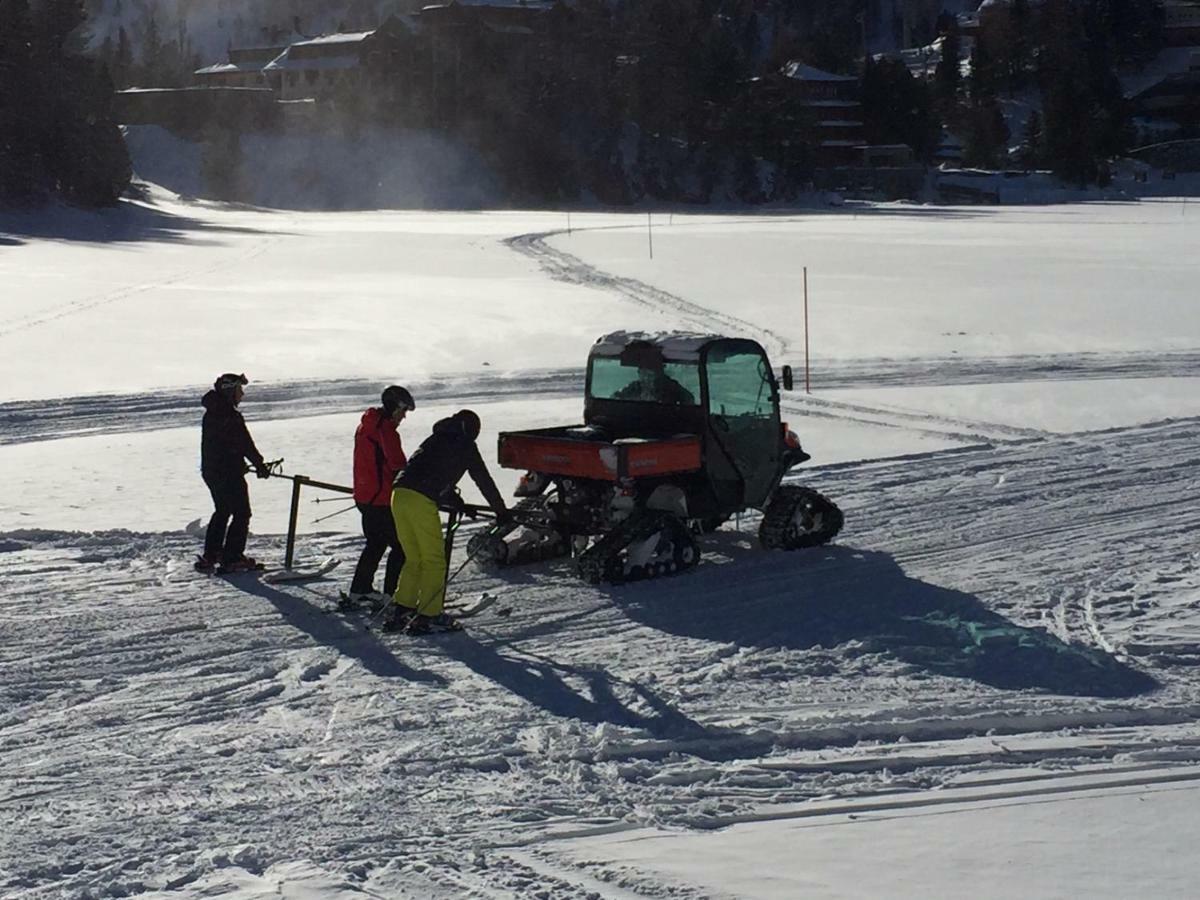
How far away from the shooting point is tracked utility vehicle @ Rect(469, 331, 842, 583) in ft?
36.0

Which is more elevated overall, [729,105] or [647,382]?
[729,105]

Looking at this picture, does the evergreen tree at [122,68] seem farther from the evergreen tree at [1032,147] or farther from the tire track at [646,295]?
the tire track at [646,295]

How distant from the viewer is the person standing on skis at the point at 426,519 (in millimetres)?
9703

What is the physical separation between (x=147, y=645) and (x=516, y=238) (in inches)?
1694

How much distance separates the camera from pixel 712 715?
822 cm

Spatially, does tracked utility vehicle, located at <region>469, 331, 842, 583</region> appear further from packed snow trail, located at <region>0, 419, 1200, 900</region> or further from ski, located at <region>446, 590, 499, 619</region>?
ski, located at <region>446, 590, 499, 619</region>

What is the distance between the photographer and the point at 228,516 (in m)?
11.3

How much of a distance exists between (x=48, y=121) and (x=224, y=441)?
214 feet

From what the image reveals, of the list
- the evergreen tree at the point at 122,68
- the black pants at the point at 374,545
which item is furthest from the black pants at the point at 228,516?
the evergreen tree at the point at 122,68

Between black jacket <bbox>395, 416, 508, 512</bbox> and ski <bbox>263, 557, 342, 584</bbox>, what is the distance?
164 centimetres

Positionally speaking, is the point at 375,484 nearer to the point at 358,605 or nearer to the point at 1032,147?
the point at 358,605

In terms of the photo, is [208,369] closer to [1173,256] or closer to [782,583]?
[782,583]

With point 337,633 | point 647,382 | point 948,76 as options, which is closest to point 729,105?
point 948,76

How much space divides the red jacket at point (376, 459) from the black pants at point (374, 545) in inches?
2.8
